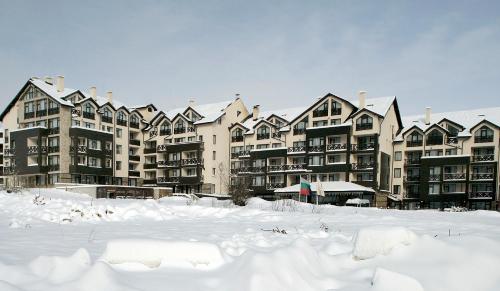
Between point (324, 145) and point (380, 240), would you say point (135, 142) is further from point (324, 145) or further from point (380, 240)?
point (380, 240)

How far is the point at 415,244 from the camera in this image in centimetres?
576

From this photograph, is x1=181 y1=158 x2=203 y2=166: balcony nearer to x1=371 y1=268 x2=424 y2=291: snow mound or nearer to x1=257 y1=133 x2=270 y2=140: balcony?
x1=257 y1=133 x2=270 y2=140: balcony

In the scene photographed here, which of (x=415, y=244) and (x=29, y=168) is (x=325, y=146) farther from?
(x=415, y=244)

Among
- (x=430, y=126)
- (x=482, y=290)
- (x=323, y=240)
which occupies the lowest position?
(x=323, y=240)

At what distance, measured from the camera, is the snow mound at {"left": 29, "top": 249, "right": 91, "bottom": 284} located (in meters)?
4.27

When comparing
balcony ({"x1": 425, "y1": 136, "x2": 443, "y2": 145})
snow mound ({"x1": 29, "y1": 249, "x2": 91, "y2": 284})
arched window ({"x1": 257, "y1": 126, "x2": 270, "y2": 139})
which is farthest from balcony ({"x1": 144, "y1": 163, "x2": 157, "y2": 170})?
snow mound ({"x1": 29, "y1": 249, "x2": 91, "y2": 284})

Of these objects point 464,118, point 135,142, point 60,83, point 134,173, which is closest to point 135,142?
point 135,142

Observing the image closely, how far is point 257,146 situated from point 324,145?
35.9 feet

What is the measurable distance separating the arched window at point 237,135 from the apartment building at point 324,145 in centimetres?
26

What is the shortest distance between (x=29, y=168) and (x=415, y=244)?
188ft

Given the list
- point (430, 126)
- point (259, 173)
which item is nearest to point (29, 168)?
point (259, 173)

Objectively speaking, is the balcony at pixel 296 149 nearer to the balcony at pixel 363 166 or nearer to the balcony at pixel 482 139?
the balcony at pixel 363 166

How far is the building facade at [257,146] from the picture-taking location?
49250 millimetres

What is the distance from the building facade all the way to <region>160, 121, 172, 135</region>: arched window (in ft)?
0.50
